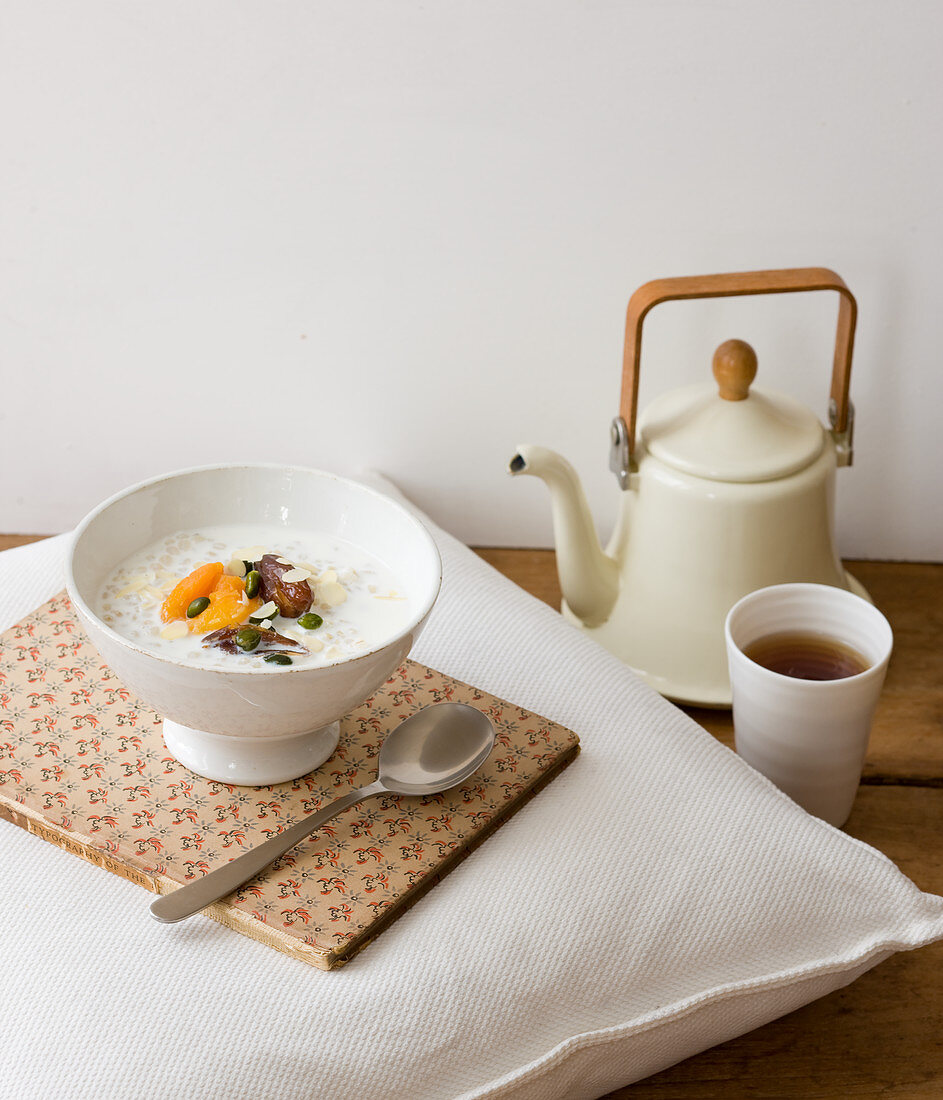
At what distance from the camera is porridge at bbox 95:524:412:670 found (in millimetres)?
661

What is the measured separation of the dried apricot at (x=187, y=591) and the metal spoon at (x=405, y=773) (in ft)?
0.44

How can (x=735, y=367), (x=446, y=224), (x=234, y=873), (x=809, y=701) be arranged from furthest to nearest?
(x=446, y=224) → (x=735, y=367) → (x=809, y=701) → (x=234, y=873)

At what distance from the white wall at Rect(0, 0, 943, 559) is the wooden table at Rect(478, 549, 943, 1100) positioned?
0.26 meters

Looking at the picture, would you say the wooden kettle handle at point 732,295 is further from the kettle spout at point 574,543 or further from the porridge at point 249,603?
the porridge at point 249,603

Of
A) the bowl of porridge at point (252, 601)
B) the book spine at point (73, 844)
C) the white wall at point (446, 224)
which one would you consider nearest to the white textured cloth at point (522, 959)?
the book spine at point (73, 844)

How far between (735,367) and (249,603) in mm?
410

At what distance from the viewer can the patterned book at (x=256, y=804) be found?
0.67 m

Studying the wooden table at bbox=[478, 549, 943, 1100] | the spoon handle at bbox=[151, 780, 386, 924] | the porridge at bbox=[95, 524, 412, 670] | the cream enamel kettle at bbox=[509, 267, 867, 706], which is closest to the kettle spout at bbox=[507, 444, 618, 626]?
the cream enamel kettle at bbox=[509, 267, 867, 706]

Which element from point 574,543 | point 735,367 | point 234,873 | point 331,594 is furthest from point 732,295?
point 234,873

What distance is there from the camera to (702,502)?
36.0 inches

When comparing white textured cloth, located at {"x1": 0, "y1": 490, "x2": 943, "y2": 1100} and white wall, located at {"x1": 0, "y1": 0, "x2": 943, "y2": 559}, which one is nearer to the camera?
white textured cloth, located at {"x1": 0, "y1": 490, "x2": 943, "y2": 1100}

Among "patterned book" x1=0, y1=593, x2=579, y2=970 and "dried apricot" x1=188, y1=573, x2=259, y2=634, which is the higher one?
"dried apricot" x1=188, y1=573, x2=259, y2=634

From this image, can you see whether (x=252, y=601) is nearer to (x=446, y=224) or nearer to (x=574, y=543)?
(x=574, y=543)

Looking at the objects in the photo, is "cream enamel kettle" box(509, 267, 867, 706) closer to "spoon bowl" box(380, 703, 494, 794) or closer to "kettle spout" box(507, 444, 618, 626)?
"kettle spout" box(507, 444, 618, 626)
